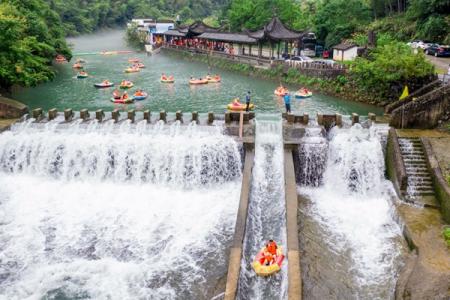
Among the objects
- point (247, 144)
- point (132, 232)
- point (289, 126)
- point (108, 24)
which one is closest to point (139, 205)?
point (132, 232)

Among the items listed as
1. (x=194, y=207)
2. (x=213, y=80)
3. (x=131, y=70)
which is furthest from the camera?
(x=131, y=70)

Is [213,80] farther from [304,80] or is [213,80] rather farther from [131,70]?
[131,70]

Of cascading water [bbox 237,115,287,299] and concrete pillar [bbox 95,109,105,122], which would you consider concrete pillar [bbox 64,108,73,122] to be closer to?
concrete pillar [bbox 95,109,105,122]

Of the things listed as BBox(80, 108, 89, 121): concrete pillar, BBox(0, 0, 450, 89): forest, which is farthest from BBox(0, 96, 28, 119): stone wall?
BBox(80, 108, 89, 121): concrete pillar

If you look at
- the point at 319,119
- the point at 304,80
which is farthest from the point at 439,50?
the point at 319,119

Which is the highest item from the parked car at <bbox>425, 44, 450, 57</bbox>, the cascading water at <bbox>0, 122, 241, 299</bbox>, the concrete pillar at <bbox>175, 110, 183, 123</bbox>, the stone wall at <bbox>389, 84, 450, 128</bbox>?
the parked car at <bbox>425, 44, 450, 57</bbox>

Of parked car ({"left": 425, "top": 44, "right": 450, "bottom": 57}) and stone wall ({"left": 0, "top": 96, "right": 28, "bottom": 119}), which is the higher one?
parked car ({"left": 425, "top": 44, "right": 450, "bottom": 57})

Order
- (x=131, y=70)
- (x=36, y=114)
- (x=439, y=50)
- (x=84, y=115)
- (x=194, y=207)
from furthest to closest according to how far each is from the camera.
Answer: (x=131, y=70), (x=439, y=50), (x=36, y=114), (x=84, y=115), (x=194, y=207)

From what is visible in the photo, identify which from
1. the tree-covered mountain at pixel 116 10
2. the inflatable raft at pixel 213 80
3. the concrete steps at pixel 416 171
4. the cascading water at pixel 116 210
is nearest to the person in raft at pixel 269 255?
the cascading water at pixel 116 210
